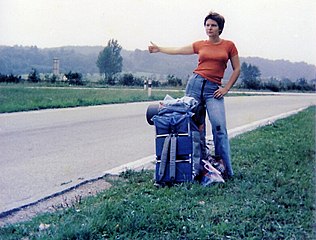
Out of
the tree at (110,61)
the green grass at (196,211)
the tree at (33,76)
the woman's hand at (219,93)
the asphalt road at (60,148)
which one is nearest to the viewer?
the green grass at (196,211)

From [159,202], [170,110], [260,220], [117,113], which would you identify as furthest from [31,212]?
[117,113]

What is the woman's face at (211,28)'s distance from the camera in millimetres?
5449

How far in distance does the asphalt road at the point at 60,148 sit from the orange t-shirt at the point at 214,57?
6.18 feet

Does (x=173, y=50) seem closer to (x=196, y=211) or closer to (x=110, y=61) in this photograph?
(x=196, y=211)

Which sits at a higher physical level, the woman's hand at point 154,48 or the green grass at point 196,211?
the woman's hand at point 154,48

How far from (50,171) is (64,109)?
8585mm

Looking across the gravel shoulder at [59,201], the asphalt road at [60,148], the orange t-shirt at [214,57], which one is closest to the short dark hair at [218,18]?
the orange t-shirt at [214,57]

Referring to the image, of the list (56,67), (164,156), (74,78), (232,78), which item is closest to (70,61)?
(56,67)

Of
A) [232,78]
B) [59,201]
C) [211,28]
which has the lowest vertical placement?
[59,201]

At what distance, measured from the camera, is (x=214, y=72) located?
557cm

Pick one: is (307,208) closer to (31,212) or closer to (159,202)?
(159,202)

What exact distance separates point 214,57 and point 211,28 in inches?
12.1

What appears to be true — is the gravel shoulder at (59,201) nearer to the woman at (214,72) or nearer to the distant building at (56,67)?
the woman at (214,72)

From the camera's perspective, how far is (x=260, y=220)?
163 inches
